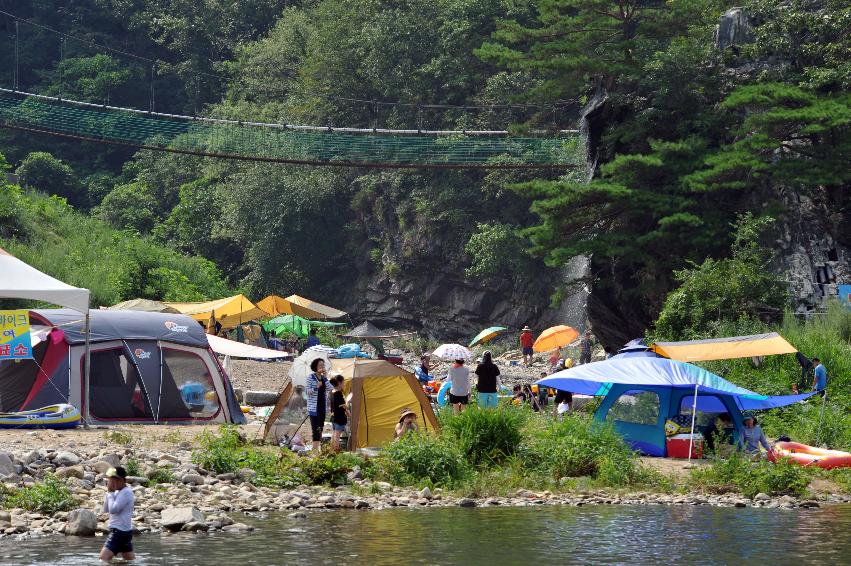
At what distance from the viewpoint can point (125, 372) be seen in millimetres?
17906

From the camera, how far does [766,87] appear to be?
86.2 ft

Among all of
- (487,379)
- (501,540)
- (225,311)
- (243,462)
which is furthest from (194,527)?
(225,311)

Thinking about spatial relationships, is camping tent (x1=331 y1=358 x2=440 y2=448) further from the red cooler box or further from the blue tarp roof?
the red cooler box

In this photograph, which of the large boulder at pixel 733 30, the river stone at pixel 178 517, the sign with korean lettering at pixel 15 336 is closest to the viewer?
the river stone at pixel 178 517

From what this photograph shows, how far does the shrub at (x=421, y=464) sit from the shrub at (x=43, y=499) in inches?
153

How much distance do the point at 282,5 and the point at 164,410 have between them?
53.9 meters

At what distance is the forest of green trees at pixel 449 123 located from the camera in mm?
27562

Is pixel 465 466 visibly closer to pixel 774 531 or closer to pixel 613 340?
pixel 774 531

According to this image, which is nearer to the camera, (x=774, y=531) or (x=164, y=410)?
(x=774, y=531)

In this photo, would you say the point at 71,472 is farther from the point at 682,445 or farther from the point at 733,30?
the point at 733,30

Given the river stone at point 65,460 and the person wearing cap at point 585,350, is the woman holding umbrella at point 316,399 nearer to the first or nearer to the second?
the river stone at point 65,460

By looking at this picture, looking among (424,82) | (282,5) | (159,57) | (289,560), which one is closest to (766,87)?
(289,560)

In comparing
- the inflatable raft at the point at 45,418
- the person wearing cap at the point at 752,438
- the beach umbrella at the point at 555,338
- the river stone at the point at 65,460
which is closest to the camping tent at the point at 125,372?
the inflatable raft at the point at 45,418

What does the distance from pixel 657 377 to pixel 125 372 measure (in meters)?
7.55
